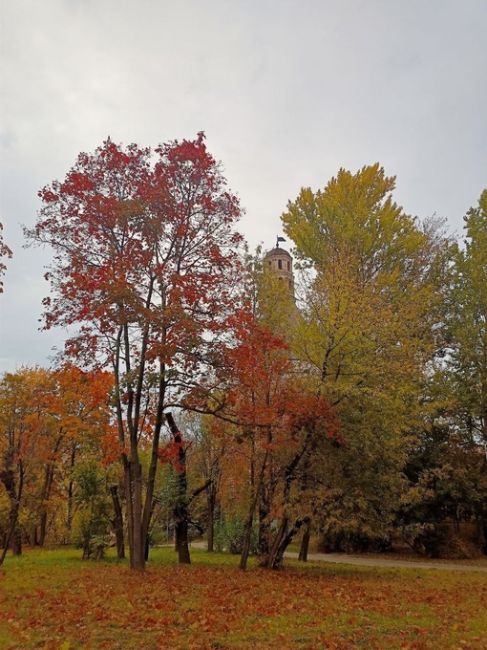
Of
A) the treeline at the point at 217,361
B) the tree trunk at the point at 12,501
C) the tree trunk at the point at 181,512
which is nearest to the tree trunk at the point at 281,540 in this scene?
the treeline at the point at 217,361

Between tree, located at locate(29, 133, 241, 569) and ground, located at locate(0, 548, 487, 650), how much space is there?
9.55 ft

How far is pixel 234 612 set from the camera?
7.61 meters

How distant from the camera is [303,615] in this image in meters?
7.51

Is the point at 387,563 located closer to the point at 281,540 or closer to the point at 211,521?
the point at 281,540

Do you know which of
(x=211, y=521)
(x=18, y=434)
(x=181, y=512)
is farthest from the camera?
(x=211, y=521)

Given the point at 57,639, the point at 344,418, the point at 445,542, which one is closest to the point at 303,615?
the point at 57,639

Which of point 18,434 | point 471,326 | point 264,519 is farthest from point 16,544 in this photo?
point 471,326

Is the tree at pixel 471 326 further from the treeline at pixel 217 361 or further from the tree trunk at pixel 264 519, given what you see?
the tree trunk at pixel 264 519

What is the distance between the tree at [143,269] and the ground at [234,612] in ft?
9.55

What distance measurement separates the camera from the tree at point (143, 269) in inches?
479

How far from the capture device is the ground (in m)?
6.02

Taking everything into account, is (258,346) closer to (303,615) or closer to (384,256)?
(303,615)

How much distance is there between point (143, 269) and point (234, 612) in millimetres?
7877

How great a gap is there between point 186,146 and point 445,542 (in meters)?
19.1
